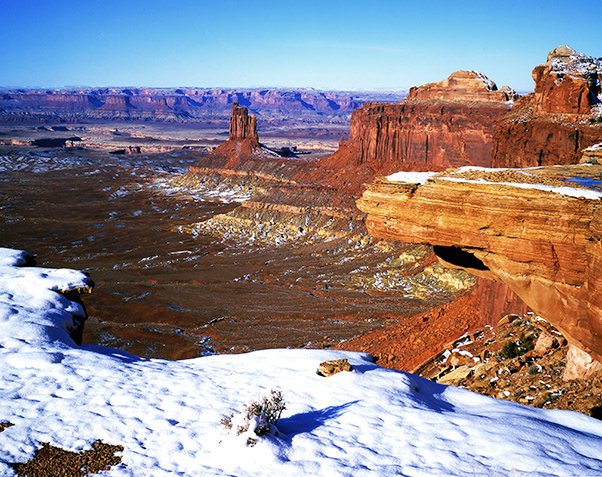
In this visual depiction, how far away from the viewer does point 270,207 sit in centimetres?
5706

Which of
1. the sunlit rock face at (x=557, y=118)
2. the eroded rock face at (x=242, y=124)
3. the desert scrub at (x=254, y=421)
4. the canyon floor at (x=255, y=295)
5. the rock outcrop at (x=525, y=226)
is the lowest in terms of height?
the canyon floor at (x=255, y=295)

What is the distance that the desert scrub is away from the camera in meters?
7.29

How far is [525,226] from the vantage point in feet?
32.2

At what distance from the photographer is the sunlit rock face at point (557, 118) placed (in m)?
22.0

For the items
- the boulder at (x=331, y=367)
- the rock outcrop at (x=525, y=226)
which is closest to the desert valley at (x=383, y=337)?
the rock outcrop at (x=525, y=226)

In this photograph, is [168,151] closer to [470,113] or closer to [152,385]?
[470,113]

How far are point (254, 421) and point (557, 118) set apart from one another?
22441mm

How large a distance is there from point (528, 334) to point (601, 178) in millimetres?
5415

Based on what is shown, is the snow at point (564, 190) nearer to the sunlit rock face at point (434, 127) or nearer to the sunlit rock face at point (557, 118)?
the sunlit rock face at point (557, 118)

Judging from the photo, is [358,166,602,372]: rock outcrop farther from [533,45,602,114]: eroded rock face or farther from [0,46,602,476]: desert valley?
[533,45,602,114]: eroded rock face

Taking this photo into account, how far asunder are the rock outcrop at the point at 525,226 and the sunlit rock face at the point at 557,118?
38.0 ft

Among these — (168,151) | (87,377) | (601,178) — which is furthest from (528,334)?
(168,151)

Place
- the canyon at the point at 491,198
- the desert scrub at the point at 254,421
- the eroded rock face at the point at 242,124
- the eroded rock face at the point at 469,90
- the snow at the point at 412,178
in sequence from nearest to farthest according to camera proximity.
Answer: the desert scrub at the point at 254,421 → the canyon at the point at 491,198 → the snow at the point at 412,178 → the eroded rock face at the point at 469,90 → the eroded rock face at the point at 242,124

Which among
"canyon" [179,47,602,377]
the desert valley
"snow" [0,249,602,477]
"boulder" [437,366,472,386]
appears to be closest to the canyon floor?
the desert valley
